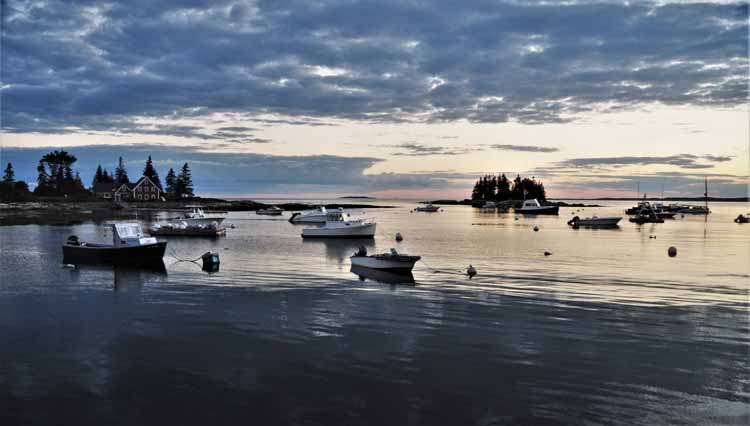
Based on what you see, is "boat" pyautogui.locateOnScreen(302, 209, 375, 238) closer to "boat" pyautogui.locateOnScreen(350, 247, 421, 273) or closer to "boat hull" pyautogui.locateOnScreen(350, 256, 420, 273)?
"boat hull" pyautogui.locateOnScreen(350, 256, 420, 273)

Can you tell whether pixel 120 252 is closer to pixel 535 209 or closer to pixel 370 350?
pixel 370 350

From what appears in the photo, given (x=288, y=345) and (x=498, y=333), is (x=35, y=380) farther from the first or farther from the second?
(x=498, y=333)

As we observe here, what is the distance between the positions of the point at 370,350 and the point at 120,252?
26494mm

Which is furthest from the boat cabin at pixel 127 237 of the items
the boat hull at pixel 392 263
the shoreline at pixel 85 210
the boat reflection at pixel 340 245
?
the shoreline at pixel 85 210

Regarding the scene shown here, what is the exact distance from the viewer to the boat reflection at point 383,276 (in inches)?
1188

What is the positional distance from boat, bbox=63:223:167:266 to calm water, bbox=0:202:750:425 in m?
3.90

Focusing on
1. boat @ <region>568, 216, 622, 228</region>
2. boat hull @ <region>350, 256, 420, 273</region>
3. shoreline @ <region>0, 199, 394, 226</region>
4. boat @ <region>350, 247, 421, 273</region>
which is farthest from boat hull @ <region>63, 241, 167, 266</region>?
boat @ <region>568, 216, 622, 228</region>

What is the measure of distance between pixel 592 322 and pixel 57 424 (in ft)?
55.6

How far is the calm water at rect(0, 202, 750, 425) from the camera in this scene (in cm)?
1160

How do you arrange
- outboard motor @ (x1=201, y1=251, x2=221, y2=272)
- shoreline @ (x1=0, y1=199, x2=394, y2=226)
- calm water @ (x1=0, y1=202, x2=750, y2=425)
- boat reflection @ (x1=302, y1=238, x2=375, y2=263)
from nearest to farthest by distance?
calm water @ (x1=0, y1=202, x2=750, y2=425), outboard motor @ (x1=201, y1=251, x2=221, y2=272), boat reflection @ (x1=302, y1=238, x2=375, y2=263), shoreline @ (x1=0, y1=199, x2=394, y2=226)

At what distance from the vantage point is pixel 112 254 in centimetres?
3612

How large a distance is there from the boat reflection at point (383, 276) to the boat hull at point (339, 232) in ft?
94.2

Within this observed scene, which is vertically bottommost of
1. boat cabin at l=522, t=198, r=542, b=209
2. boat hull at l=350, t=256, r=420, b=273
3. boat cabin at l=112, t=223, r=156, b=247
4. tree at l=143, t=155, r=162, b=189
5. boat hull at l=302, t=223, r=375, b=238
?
boat hull at l=350, t=256, r=420, b=273

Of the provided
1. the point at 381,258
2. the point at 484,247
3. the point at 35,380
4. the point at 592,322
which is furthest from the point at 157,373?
the point at 484,247
